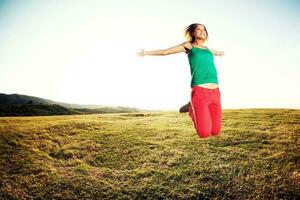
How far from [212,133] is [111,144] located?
60.6ft

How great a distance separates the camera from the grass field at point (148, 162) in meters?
18.6

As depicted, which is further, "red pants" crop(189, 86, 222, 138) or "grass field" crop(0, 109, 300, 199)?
"grass field" crop(0, 109, 300, 199)

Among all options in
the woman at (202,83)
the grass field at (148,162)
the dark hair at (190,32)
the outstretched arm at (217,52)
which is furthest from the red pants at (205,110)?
the grass field at (148,162)

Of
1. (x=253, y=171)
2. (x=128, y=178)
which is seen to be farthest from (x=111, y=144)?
(x=253, y=171)

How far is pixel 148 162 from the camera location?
875 inches

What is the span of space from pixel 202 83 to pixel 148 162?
1525 centimetres

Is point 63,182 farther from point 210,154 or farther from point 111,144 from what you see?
point 210,154

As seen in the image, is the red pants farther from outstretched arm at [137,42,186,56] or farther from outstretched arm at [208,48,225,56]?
outstretched arm at [208,48,225,56]

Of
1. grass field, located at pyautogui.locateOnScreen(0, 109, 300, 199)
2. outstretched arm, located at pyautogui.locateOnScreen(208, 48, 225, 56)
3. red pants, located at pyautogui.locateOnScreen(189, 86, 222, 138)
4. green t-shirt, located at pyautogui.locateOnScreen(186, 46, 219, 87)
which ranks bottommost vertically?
grass field, located at pyautogui.locateOnScreen(0, 109, 300, 199)

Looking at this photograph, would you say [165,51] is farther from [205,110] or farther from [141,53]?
[205,110]

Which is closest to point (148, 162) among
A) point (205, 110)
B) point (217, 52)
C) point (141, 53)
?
point (217, 52)

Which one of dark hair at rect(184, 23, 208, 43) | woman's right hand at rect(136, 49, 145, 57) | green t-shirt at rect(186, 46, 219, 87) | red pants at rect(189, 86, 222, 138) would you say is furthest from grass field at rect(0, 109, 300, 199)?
woman's right hand at rect(136, 49, 145, 57)

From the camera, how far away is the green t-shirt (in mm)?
7781

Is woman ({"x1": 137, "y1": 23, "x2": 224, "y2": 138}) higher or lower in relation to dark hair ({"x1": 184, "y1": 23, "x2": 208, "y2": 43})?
lower
